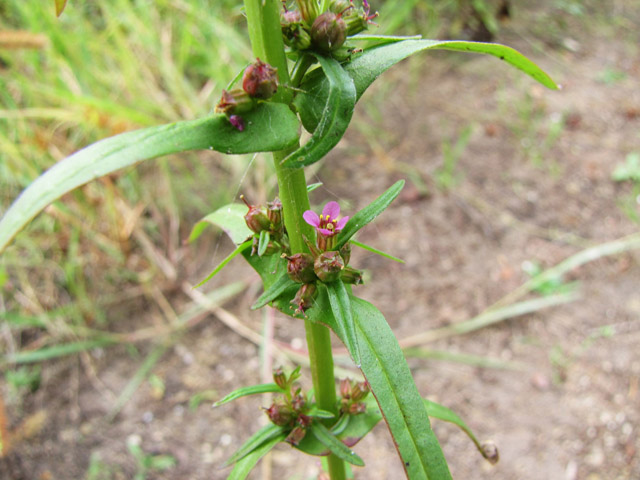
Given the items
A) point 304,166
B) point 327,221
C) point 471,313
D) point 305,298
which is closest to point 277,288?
point 305,298

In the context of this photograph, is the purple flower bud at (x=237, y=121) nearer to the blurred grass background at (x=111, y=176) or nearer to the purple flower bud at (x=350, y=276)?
the purple flower bud at (x=350, y=276)

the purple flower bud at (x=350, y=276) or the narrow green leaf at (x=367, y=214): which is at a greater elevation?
the narrow green leaf at (x=367, y=214)

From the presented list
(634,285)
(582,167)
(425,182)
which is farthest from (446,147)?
(634,285)

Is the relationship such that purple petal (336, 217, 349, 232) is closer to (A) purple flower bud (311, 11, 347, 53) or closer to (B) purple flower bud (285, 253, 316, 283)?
(B) purple flower bud (285, 253, 316, 283)

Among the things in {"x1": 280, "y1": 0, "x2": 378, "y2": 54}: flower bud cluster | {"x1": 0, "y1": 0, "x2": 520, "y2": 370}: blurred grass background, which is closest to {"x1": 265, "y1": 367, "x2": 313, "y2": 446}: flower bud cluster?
A: {"x1": 280, "y1": 0, "x2": 378, "y2": 54}: flower bud cluster

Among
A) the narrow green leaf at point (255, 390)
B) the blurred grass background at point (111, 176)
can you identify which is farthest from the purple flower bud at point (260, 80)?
the blurred grass background at point (111, 176)

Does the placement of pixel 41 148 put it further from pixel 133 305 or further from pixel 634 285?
pixel 634 285

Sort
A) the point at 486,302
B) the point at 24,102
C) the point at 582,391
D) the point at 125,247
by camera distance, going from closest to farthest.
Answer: the point at 582,391
the point at 486,302
the point at 125,247
the point at 24,102

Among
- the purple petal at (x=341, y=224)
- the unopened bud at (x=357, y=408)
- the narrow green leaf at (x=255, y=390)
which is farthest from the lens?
the unopened bud at (x=357, y=408)
